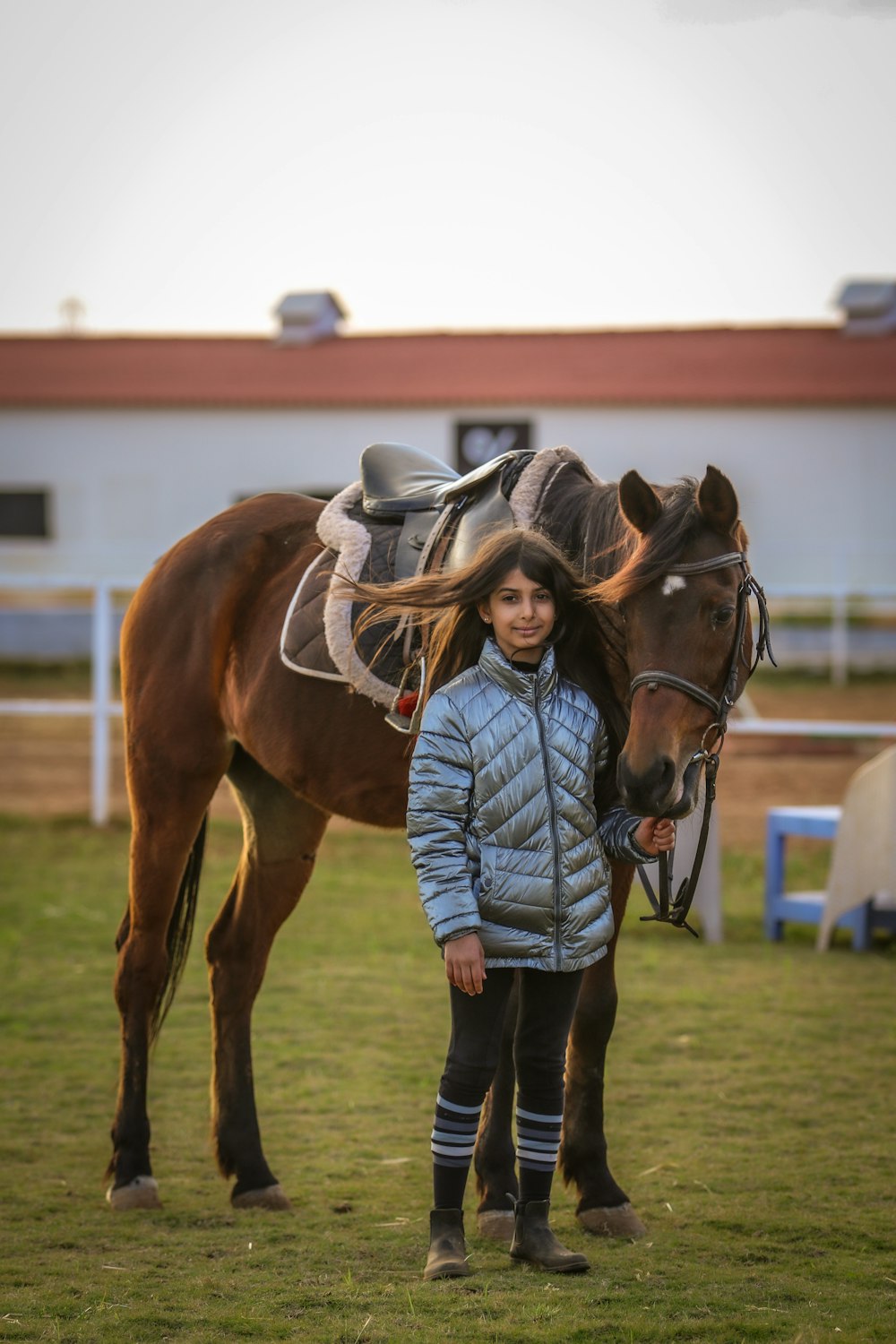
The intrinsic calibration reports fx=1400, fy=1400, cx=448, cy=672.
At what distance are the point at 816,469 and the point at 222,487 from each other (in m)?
10.1

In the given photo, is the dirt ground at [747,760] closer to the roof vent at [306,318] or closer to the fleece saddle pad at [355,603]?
the fleece saddle pad at [355,603]

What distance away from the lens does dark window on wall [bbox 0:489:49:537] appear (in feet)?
82.0

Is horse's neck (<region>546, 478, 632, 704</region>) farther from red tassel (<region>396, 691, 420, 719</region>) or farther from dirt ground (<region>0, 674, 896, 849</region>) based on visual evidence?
dirt ground (<region>0, 674, 896, 849</region>)

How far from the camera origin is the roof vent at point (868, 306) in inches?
1004

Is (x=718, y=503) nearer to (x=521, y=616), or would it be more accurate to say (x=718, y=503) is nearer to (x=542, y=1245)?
(x=521, y=616)

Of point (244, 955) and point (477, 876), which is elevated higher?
point (477, 876)

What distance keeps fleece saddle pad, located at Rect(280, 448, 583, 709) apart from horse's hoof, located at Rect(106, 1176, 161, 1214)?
4.76ft

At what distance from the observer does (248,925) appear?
4.25 m

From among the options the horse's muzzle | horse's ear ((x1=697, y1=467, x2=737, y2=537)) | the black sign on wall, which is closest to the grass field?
the horse's muzzle

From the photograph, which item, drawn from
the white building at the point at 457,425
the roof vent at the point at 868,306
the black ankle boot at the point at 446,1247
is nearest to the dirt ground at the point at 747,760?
the white building at the point at 457,425

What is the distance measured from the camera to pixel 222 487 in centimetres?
2439

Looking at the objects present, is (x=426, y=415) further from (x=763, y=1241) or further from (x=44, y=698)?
(x=763, y=1241)

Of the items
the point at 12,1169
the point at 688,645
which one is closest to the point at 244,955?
the point at 12,1169

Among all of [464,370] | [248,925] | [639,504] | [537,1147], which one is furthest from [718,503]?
[464,370]
